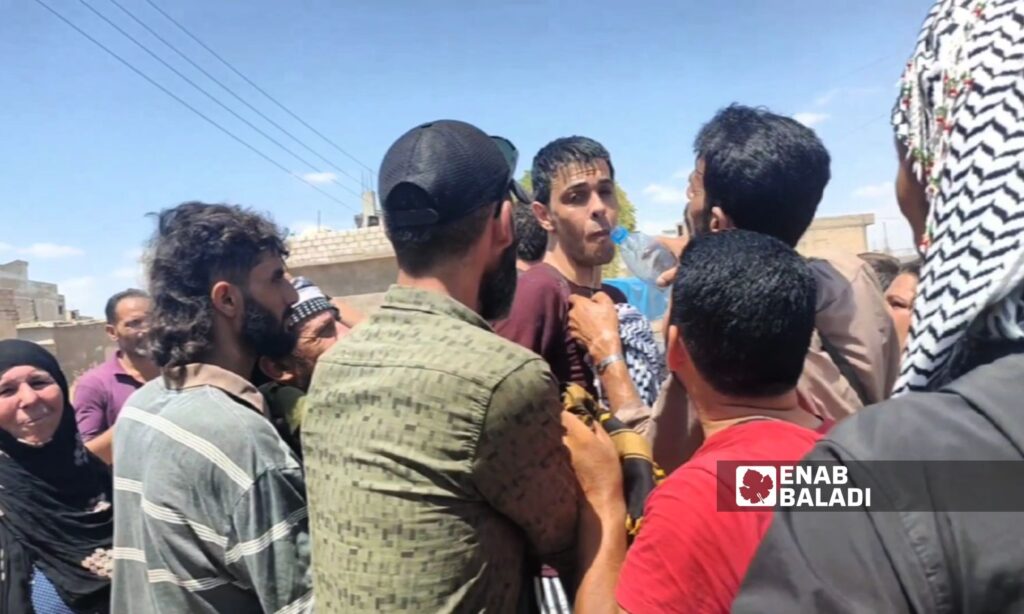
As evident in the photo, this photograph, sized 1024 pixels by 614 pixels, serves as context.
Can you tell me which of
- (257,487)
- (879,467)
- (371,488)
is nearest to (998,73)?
(879,467)

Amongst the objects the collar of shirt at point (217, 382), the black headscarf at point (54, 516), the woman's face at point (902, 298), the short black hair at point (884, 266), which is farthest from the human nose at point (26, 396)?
the short black hair at point (884, 266)

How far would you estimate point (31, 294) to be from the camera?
30.0 metres

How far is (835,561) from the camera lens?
772mm

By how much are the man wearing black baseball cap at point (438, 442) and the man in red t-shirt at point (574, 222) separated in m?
0.84

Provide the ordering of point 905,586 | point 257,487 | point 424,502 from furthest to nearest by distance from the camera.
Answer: point 257,487 → point 424,502 → point 905,586

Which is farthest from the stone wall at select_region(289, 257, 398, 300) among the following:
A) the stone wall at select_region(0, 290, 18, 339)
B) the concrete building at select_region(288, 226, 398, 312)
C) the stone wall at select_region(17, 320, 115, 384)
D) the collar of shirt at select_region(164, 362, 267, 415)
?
the stone wall at select_region(0, 290, 18, 339)

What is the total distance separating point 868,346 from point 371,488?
1.34 m

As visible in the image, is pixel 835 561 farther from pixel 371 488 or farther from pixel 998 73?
pixel 371 488

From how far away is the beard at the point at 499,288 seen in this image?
1.66m

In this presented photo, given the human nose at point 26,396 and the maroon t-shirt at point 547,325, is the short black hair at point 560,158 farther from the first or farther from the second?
the human nose at point 26,396

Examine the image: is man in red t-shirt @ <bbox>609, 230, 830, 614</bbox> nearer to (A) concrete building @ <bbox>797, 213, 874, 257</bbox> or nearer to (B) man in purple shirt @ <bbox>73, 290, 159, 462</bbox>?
(B) man in purple shirt @ <bbox>73, 290, 159, 462</bbox>

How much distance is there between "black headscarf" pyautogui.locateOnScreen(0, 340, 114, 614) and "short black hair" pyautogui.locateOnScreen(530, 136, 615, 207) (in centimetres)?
229

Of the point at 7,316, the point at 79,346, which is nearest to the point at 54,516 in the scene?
the point at 79,346

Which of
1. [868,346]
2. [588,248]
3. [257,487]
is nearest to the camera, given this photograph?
[257,487]
